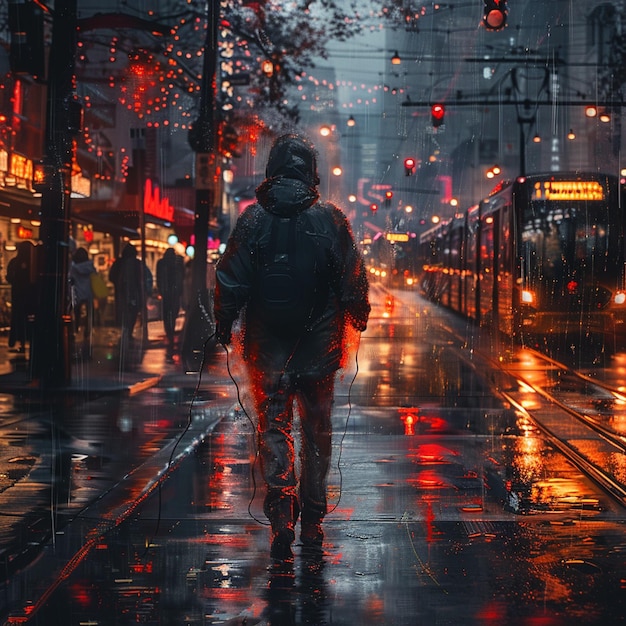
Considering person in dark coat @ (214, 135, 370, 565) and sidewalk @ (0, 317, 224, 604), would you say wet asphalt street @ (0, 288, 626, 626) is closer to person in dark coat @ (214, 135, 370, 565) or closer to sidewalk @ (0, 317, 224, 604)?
sidewalk @ (0, 317, 224, 604)

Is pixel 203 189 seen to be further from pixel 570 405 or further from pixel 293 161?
pixel 293 161

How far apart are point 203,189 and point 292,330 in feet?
58.6

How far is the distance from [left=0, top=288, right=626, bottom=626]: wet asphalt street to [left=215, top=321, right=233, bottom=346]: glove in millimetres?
411

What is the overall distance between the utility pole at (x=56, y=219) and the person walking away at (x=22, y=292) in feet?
19.4

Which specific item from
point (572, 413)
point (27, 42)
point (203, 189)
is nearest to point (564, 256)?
point (203, 189)

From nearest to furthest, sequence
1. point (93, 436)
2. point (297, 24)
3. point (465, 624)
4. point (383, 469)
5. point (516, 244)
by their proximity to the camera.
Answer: point (465, 624) < point (383, 469) < point (93, 436) < point (516, 244) < point (297, 24)

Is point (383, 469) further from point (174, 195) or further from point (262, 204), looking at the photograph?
point (174, 195)

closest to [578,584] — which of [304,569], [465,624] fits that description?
[465,624]

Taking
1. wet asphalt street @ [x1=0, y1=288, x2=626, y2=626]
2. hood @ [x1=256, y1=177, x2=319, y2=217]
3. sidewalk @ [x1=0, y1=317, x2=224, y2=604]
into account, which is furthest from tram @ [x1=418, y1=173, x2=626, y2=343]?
hood @ [x1=256, y1=177, x2=319, y2=217]

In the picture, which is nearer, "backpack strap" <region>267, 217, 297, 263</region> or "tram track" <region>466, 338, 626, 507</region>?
"backpack strap" <region>267, 217, 297, 263</region>

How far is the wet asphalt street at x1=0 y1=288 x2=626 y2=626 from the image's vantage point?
4898 millimetres

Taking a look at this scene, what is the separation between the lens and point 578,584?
5234 millimetres

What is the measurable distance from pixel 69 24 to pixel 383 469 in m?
8.76

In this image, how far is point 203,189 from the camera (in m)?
23.6
